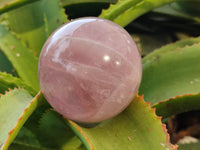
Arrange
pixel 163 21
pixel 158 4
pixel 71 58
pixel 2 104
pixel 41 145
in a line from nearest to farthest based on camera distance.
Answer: pixel 71 58
pixel 2 104
pixel 41 145
pixel 158 4
pixel 163 21

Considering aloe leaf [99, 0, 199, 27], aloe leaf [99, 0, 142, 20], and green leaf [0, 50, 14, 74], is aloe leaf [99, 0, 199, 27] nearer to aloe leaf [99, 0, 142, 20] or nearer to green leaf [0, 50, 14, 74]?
aloe leaf [99, 0, 142, 20]

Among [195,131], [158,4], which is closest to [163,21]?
[158,4]

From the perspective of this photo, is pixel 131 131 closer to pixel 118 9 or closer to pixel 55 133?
pixel 55 133

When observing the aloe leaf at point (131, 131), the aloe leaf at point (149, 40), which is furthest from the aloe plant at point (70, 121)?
→ the aloe leaf at point (149, 40)

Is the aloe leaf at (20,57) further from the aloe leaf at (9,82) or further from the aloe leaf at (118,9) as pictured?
the aloe leaf at (118,9)

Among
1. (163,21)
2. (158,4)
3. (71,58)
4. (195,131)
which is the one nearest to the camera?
(71,58)

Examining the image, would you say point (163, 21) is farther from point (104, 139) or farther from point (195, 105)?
point (104, 139)

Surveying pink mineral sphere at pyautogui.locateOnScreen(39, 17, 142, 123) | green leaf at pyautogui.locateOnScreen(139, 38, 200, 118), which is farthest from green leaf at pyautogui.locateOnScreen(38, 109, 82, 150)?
green leaf at pyautogui.locateOnScreen(139, 38, 200, 118)
